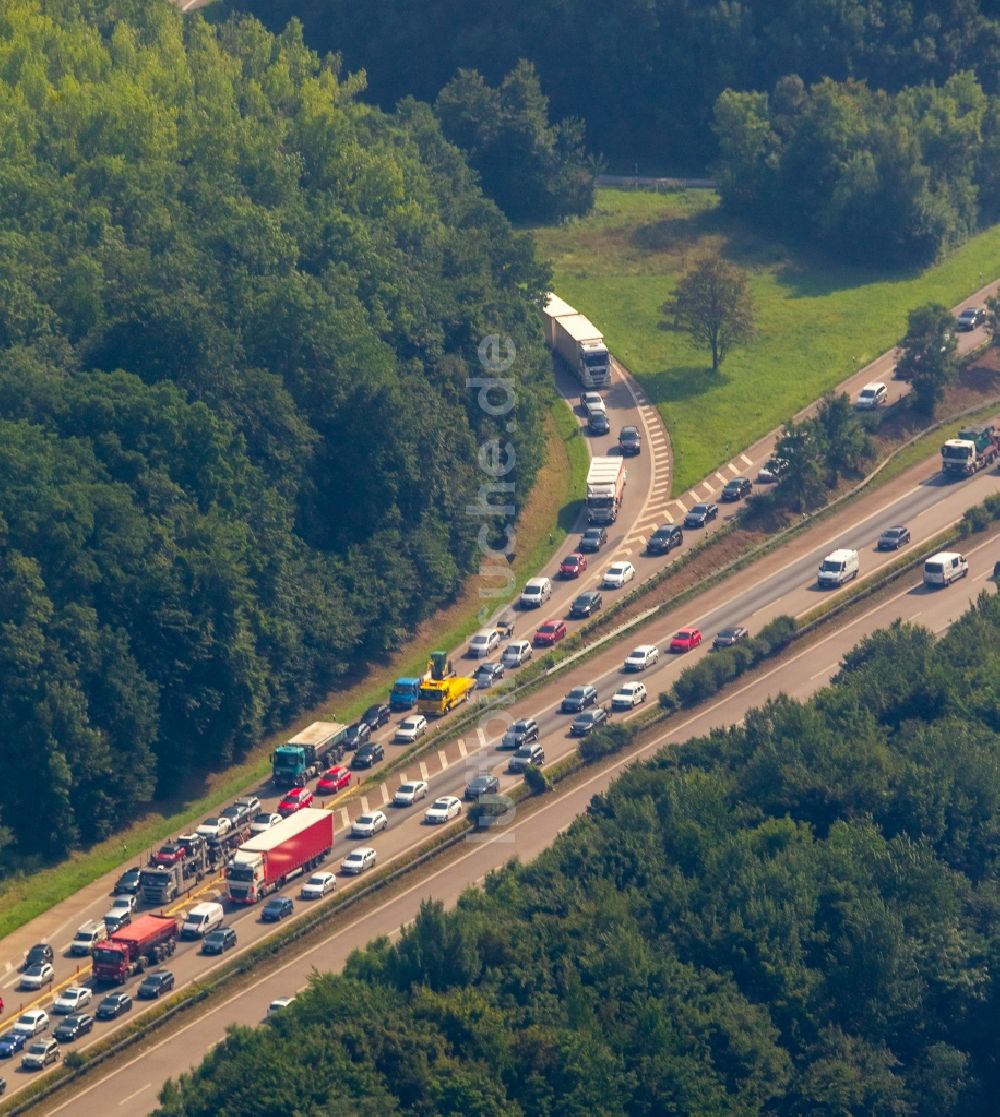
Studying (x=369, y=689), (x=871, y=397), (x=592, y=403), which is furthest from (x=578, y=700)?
(x=871, y=397)

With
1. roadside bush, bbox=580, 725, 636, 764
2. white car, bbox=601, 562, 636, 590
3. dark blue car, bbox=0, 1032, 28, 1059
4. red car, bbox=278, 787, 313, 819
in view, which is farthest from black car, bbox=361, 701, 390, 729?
dark blue car, bbox=0, 1032, 28, 1059

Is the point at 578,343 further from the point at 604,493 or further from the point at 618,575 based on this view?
the point at 618,575

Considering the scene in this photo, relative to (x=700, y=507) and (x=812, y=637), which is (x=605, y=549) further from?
(x=812, y=637)

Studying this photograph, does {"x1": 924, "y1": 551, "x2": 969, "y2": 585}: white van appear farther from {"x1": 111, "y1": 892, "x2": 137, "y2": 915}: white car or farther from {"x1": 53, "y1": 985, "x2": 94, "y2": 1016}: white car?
{"x1": 53, "y1": 985, "x2": 94, "y2": 1016}: white car

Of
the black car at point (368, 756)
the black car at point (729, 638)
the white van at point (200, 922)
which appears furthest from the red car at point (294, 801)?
the black car at point (729, 638)

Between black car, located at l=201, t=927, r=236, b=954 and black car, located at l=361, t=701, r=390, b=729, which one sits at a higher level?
black car, located at l=201, t=927, r=236, b=954

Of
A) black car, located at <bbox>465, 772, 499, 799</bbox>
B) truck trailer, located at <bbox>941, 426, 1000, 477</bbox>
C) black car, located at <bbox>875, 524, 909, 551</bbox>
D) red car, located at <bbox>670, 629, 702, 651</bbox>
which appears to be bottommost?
truck trailer, located at <bbox>941, 426, 1000, 477</bbox>
